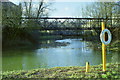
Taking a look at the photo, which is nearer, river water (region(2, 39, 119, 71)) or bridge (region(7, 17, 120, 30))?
river water (region(2, 39, 119, 71))

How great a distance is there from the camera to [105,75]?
10.6 feet

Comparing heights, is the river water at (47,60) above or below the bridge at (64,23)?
below

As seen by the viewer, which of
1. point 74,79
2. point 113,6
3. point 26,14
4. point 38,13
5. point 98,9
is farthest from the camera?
point 38,13

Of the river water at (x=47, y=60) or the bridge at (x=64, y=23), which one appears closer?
the river water at (x=47, y=60)

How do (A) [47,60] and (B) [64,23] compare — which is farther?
(B) [64,23]

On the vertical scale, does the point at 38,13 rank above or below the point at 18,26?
above

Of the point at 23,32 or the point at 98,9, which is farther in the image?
the point at 23,32

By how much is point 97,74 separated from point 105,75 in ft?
0.57

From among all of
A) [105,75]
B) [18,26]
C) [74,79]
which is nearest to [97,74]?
[105,75]

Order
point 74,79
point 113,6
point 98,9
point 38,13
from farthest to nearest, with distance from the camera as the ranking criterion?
point 38,13, point 98,9, point 113,6, point 74,79

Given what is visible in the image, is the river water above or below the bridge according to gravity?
below

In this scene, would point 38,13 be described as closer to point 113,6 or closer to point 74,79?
point 113,6

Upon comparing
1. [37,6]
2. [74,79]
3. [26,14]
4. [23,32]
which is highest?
[37,6]

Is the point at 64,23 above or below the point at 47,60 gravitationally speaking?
Answer: above
